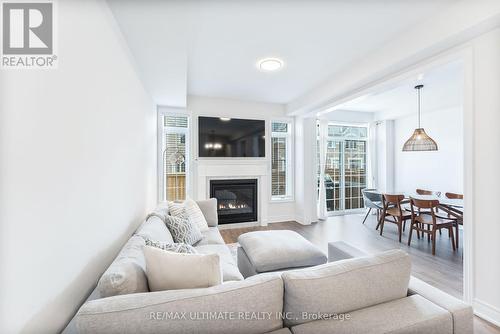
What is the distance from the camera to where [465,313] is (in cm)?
102

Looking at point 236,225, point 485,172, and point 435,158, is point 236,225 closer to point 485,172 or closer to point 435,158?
point 485,172

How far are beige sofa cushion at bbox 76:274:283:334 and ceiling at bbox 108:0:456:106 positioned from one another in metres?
1.75

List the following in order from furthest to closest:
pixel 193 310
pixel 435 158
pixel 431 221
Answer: pixel 435 158
pixel 431 221
pixel 193 310

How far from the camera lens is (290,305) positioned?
0.99 meters

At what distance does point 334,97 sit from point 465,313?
3.10 meters

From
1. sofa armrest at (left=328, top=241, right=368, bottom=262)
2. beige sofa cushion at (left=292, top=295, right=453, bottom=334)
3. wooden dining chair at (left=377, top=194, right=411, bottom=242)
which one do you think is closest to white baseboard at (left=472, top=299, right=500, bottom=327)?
sofa armrest at (left=328, top=241, right=368, bottom=262)

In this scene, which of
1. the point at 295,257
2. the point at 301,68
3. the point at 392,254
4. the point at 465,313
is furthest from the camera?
the point at 301,68

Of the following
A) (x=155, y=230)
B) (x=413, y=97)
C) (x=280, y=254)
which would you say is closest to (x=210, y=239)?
(x=155, y=230)

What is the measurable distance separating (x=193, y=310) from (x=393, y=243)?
12.7 feet

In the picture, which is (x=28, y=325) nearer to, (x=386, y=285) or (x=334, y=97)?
(x=386, y=285)

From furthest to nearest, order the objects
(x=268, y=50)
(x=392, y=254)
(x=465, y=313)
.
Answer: (x=268, y=50) < (x=392, y=254) < (x=465, y=313)

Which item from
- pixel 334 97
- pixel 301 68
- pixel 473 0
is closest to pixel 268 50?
pixel 301 68

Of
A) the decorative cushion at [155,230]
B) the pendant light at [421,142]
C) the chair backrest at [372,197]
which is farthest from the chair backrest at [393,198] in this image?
the decorative cushion at [155,230]

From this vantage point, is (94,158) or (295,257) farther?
(295,257)
